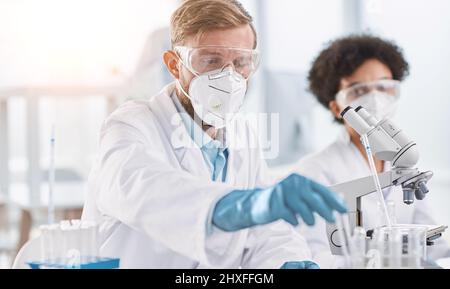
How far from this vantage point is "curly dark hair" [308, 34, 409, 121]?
2.38m

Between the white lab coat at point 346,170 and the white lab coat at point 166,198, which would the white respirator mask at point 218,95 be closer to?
the white lab coat at point 166,198

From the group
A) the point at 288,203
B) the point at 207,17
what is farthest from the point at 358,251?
the point at 207,17

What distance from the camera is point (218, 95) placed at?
151 cm

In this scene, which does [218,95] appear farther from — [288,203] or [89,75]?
[89,75]

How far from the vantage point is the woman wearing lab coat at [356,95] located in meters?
2.21

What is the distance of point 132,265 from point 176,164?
8.4 inches

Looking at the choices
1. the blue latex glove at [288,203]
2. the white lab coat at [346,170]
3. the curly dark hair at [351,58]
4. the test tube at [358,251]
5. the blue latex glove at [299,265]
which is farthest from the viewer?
the curly dark hair at [351,58]

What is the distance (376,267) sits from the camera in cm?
123

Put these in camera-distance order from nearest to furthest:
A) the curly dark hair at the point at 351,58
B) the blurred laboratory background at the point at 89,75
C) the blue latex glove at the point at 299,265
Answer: the blue latex glove at the point at 299,265 < the curly dark hair at the point at 351,58 < the blurred laboratory background at the point at 89,75

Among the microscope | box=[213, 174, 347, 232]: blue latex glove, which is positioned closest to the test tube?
box=[213, 174, 347, 232]: blue latex glove

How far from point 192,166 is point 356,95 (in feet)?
3.03

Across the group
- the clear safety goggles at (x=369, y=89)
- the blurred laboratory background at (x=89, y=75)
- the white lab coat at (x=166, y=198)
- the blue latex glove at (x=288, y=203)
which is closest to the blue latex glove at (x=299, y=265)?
the white lab coat at (x=166, y=198)

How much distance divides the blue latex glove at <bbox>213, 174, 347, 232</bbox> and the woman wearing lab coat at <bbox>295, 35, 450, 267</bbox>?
0.93m
